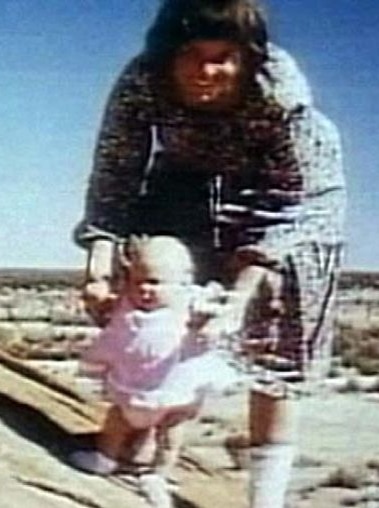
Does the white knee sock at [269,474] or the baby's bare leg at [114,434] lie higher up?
the baby's bare leg at [114,434]

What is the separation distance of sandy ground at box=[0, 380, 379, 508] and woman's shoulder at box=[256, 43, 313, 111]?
358mm

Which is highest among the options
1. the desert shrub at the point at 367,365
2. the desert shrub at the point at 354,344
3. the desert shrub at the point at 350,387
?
the desert shrub at the point at 354,344

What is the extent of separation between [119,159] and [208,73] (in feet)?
0.50

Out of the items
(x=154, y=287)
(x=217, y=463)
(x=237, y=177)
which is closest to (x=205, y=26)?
(x=237, y=177)

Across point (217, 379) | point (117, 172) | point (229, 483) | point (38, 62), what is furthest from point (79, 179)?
point (229, 483)

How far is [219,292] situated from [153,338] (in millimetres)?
99

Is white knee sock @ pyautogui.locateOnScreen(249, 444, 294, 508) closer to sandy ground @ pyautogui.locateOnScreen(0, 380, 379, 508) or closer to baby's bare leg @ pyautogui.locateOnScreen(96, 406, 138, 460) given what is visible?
sandy ground @ pyautogui.locateOnScreen(0, 380, 379, 508)

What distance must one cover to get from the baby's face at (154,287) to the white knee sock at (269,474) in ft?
0.71

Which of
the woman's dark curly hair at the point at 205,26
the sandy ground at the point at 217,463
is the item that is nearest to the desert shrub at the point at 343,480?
the sandy ground at the point at 217,463

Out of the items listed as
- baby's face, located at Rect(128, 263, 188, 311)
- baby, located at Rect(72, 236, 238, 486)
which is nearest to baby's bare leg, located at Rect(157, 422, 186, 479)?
baby, located at Rect(72, 236, 238, 486)

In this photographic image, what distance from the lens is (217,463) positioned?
5.13 feet

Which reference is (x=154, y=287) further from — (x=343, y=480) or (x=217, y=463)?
(x=343, y=480)

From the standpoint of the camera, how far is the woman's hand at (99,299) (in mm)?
1571

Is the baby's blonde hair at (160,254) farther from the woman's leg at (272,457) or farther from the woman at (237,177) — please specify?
the woman's leg at (272,457)
